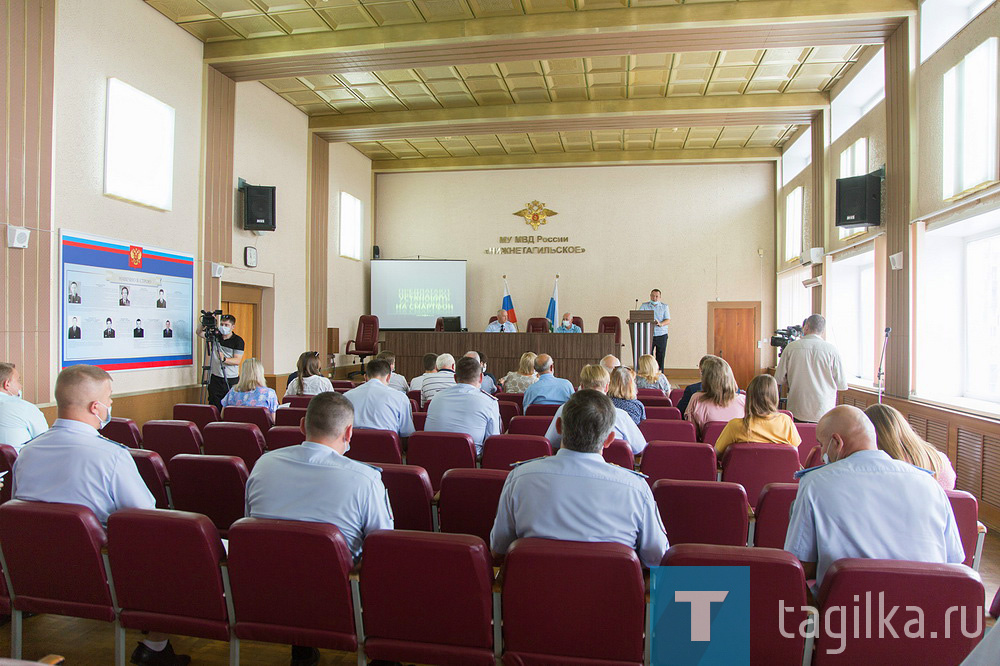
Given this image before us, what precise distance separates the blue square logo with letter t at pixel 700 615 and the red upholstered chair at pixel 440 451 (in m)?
1.78

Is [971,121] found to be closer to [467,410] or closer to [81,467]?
[467,410]

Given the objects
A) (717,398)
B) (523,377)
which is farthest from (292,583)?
(523,377)

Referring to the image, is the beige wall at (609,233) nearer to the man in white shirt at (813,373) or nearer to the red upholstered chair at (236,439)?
the man in white shirt at (813,373)

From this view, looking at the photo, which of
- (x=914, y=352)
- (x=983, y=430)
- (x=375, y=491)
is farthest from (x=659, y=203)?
(x=375, y=491)

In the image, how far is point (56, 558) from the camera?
204cm

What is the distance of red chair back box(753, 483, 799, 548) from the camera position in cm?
235

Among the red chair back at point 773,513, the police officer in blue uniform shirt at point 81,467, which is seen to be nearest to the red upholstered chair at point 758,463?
the red chair back at point 773,513

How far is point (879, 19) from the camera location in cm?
685

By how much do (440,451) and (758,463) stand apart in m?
1.68

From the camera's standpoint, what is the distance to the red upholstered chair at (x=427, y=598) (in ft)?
5.58

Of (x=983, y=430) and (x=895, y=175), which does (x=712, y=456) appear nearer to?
(x=983, y=430)

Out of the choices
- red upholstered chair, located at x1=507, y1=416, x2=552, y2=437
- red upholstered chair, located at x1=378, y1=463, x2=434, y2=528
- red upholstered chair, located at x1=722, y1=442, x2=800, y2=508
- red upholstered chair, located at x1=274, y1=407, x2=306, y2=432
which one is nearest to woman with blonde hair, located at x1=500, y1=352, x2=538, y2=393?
red upholstered chair, located at x1=507, y1=416, x2=552, y2=437

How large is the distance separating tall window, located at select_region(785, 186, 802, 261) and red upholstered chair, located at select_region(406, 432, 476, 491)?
10001 millimetres

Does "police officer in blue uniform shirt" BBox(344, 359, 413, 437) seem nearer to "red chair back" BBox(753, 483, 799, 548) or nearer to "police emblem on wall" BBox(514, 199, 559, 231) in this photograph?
"red chair back" BBox(753, 483, 799, 548)
